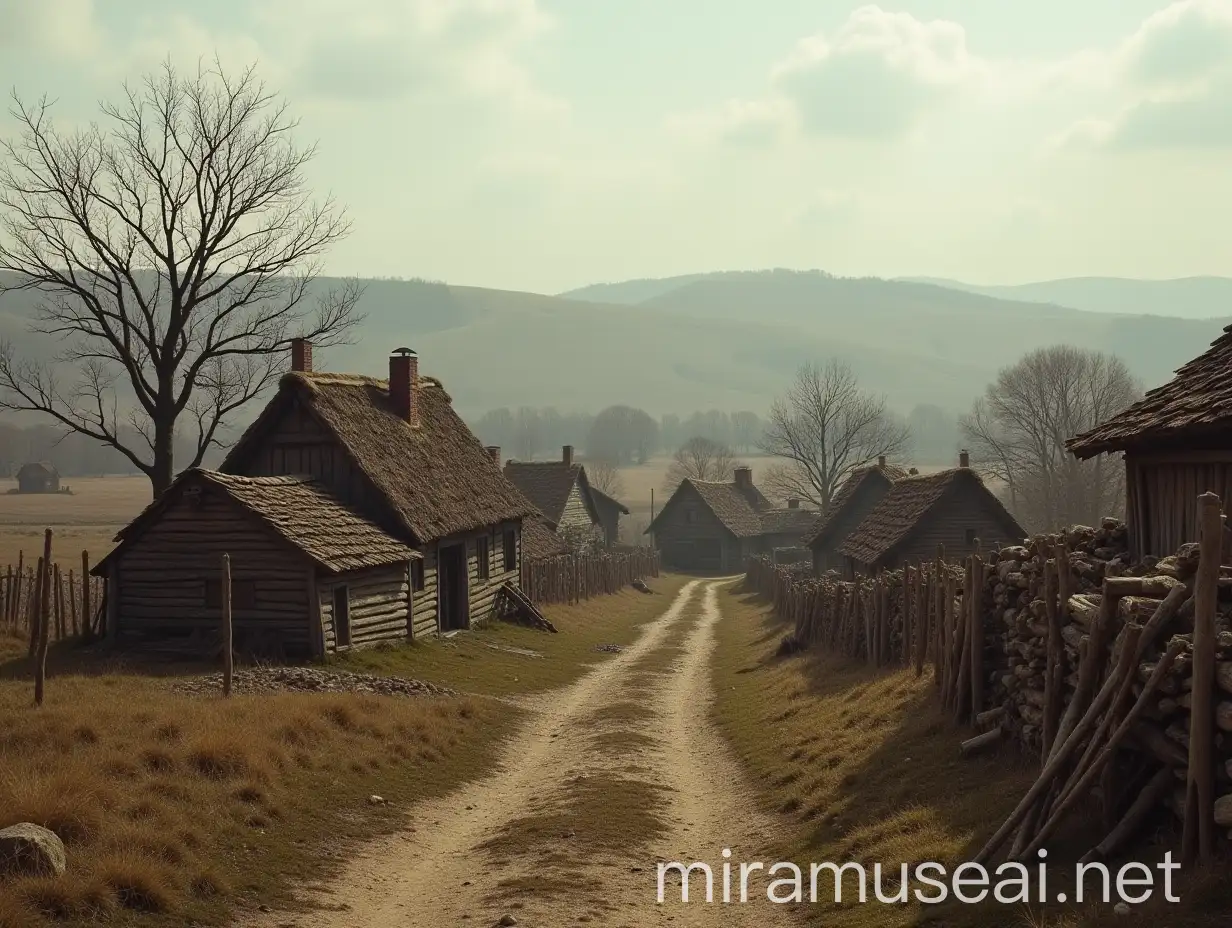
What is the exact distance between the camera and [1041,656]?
39.0ft

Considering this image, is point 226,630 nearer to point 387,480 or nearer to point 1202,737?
point 387,480

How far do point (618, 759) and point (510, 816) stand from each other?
342 centimetres

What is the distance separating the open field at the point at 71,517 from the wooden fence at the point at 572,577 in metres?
24.0

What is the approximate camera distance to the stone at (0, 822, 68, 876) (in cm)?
884

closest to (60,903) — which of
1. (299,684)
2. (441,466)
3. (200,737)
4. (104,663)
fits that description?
(200,737)

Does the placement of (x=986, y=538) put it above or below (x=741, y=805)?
above

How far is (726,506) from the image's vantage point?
7844cm

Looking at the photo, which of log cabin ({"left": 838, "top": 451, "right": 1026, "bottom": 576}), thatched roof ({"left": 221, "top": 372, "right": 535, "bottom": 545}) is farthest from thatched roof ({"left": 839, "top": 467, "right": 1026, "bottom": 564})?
thatched roof ({"left": 221, "top": 372, "right": 535, "bottom": 545})

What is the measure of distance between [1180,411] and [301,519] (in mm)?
17185

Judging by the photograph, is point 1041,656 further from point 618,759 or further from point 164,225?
point 164,225

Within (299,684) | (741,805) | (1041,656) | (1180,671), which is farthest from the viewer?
(299,684)

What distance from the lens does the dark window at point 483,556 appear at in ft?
107

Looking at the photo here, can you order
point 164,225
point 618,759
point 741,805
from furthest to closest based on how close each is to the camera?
1. point 164,225
2. point 618,759
3. point 741,805

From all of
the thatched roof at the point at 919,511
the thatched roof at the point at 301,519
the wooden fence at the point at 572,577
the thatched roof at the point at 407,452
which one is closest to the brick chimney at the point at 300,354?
the thatched roof at the point at 407,452
